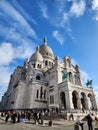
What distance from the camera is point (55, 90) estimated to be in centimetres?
3938

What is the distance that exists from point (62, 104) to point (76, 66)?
20649 millimetres

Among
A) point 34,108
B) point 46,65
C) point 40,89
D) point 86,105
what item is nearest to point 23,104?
point 34,108

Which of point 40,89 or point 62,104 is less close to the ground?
point 40,89

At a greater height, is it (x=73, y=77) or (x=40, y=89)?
(x=73, y=77)

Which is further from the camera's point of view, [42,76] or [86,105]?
[42,76]

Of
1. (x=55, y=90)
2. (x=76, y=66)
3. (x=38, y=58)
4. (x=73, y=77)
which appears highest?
(x=38, y=58)

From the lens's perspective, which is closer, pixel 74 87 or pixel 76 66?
pixel 74 87

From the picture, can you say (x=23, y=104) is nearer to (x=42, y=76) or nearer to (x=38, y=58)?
(x=42, y=76)

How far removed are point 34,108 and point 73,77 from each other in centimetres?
1903

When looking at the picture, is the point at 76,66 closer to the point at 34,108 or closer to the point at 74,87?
the point at 74,87

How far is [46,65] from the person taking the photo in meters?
56.9

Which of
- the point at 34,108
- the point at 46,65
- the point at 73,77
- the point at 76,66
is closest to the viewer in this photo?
the point at 34,108

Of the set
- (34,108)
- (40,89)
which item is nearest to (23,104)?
(34,108)

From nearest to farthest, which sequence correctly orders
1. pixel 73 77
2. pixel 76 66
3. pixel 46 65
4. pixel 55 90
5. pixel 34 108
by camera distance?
1. pixel 34 108
2. pixel 55 90
3. pixel 73 77
4. pixel 76 66
5. pixel 46 65
